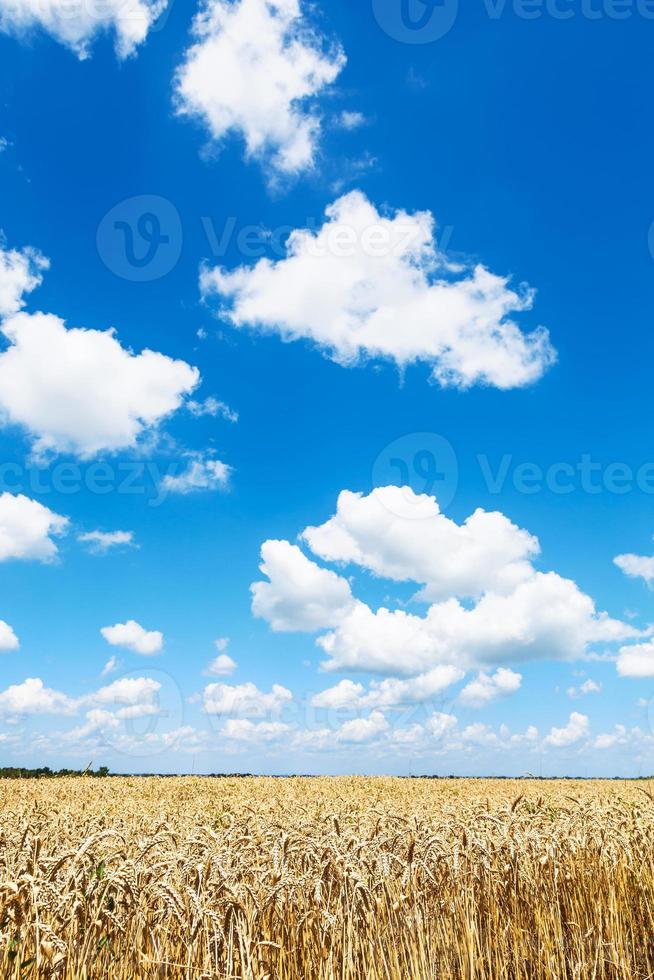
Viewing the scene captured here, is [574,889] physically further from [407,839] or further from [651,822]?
[651,822]

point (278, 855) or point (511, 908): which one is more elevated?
point (278, 855)

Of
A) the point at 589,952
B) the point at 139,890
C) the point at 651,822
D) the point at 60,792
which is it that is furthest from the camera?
the point at 60,792

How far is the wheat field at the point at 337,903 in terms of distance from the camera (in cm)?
474

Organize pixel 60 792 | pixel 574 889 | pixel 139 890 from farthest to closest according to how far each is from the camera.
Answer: pixel 60 792 < pixel 574 889 < pixel 139 890

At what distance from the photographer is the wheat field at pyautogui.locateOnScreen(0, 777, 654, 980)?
474 centimetres

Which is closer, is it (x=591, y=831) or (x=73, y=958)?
(x=73, y=958)

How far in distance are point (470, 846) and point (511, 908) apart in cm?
69

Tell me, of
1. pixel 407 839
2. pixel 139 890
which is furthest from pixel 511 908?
pixel 139 890

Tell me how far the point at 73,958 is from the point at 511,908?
4.63 metres

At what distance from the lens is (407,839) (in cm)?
838

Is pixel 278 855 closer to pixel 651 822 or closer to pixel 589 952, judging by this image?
pixel 589 952

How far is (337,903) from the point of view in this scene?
6.06 m

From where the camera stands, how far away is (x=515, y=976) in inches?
271

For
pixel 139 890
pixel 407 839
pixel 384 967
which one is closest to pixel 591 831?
pixel 407 839
